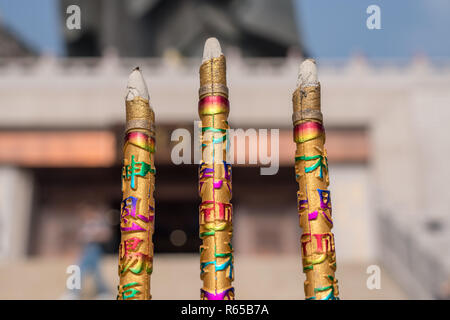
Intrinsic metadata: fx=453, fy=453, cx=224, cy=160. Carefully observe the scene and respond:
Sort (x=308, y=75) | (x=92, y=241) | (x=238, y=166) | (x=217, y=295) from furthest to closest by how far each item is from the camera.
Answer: (x=238, y=166) < (x=92, y=241) < (x=308, y=75) < (x=217, y=295)

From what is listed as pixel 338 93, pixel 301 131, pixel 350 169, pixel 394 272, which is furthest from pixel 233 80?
pixel 301 131

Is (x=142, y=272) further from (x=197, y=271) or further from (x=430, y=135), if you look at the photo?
(x=430, y=135)

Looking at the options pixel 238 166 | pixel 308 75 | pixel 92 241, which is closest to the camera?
pixel 308 75

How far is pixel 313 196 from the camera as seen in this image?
3.24 meters

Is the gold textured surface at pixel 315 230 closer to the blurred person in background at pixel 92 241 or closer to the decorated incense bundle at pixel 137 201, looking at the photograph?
the decorated incense bundle at pixel 137 201

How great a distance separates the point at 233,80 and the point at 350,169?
4.89 metres

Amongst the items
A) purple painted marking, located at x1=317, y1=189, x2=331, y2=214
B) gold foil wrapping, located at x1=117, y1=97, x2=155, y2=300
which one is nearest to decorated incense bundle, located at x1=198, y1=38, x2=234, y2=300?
gold foil wrapping, located at x1=117, y1=97, x2=155, y2=300

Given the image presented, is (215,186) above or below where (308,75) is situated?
below

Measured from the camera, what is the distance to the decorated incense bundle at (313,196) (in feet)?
10.4

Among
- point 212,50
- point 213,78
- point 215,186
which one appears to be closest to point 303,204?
point 215,186

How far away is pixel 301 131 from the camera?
→ 333cm

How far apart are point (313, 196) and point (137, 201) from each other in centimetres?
127

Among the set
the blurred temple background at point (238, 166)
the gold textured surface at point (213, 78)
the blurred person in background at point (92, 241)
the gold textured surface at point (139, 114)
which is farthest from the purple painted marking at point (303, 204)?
the blurred temple background at point (238, 166)

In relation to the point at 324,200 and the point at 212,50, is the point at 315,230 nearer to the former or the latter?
the point at 324,200
